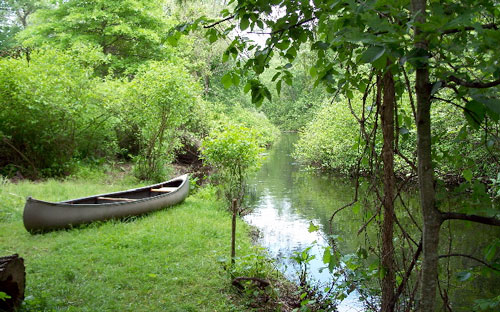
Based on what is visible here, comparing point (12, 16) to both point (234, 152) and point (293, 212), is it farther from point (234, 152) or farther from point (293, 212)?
point (293, 212)

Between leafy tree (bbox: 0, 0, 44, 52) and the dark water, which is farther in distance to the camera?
leafy tree (bbox: 0, 0, 44, 52)

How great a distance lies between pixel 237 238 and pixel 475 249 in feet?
14.7

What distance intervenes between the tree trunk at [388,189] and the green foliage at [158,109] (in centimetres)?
906

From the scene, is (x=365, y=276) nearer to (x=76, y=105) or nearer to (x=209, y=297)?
(x=209, y=297)

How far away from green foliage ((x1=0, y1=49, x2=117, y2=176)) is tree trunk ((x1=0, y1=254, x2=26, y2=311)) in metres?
7.66

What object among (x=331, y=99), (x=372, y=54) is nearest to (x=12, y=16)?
(x=331, y=99)

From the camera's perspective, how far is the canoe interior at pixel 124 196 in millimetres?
7632

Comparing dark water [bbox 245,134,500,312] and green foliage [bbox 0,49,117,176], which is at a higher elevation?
green foliage [bbox 0,49,117,176]

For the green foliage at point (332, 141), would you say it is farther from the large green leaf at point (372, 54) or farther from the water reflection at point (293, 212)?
the large green leaf at point (372, 54)

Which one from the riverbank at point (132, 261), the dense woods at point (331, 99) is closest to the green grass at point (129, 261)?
the riverbank at point (132, 261)

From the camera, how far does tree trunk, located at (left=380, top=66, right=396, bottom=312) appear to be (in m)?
2.29

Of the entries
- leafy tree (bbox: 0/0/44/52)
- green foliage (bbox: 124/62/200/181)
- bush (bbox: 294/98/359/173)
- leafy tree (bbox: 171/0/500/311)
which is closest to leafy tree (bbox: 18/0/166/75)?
green foliage (bbox: 124/62/200/181)

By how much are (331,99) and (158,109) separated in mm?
5095

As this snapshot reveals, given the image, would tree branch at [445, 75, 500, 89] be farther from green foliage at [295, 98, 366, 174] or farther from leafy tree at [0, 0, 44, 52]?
leafy tree at [0, 0, 44, 52]
